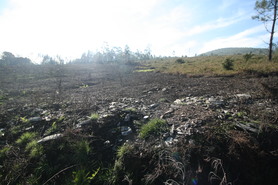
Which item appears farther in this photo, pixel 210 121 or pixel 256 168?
pixel 210 121

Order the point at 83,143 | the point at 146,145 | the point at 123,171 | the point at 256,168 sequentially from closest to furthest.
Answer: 1. the point at 256,168
2. the point at 123,171
3. the point at 146,145
4. the point at 83,143

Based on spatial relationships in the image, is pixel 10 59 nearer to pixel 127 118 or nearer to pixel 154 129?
Answer: pixel 127 118

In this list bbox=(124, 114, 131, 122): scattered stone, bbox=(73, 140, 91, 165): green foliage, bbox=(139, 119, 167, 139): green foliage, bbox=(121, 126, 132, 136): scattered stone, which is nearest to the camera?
bbox=(73, 140, 91, 165): green foliage

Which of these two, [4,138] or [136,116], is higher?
[136,116]

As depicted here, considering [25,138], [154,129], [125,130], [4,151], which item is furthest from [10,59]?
[154,129]

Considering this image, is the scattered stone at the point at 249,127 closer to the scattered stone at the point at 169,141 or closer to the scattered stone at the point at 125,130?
the scattered stone at the point at 169,141

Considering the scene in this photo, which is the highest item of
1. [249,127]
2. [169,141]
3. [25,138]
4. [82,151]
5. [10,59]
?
[10,59]

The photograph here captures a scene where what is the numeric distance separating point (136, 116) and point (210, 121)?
2.43m

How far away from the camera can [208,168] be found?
7.50ft

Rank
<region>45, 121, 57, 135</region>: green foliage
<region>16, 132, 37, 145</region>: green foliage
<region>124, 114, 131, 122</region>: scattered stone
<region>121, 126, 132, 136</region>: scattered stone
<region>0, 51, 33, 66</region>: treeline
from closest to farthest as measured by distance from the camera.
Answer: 1. <region>16, 132, 37, 145</region>: green foliage
2. <region>121, 126, 132, 136</region>: scattered stone
3. <region>45, 121, 57, 135</region>: green foliage
4. <region>124, 114, 131, 122</region>: scattered stone
5. <region>0, 51, 33, 66</region>: treeline

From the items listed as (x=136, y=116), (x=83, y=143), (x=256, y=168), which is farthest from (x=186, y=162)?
(x=83, y=143)

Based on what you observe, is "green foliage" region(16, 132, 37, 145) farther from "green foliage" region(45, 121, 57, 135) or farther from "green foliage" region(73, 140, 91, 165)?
"green foliage" region(73, 140, 91, 165)

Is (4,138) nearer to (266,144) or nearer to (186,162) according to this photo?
(186,162)

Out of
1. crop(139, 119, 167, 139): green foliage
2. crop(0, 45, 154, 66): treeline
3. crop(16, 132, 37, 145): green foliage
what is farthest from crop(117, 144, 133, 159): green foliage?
crop(0, 45, 154, 66): treeline
